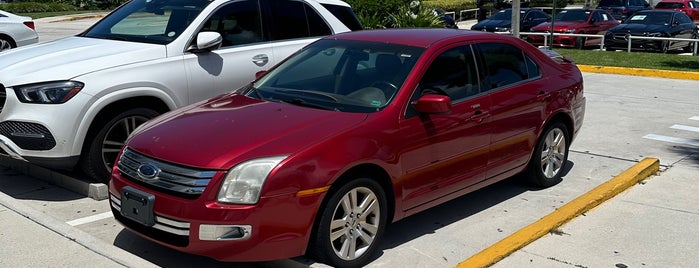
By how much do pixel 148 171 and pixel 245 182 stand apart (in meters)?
0.68

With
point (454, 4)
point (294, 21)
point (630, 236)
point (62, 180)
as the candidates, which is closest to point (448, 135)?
point (630, 236)

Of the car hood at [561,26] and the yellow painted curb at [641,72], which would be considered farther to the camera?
the car hood at [561,26]

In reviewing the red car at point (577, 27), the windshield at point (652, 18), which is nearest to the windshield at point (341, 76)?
the red car at point (577, 27)

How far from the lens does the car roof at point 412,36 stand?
5.53 metres

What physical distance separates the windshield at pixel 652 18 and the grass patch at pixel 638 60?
4201 millimetres

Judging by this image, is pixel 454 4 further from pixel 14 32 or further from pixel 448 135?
pixel 448 135

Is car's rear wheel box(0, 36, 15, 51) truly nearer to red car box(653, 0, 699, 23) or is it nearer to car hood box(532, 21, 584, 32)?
car hood box(532, 21, 584, 32)

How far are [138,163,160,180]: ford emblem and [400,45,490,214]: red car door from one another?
157 cm

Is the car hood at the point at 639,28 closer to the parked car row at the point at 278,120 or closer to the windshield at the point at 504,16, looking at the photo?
the windshield at the point at 504,16

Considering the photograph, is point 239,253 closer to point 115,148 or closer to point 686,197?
point 115,148

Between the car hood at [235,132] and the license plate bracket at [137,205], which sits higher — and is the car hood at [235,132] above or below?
above

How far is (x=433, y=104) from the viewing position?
193 inches

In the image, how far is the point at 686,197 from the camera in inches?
248

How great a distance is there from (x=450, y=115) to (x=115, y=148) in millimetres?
2870
